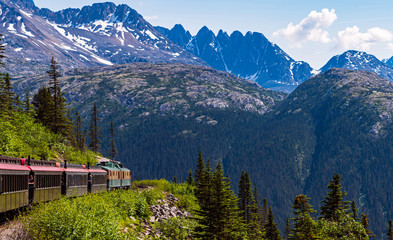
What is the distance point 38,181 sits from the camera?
27578 mm

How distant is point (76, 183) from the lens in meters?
35.8

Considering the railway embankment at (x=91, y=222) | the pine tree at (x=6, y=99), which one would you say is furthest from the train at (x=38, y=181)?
the pine tree at (x=6, y=99)

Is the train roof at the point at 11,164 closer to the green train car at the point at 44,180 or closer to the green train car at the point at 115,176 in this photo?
the green train car at the point at 44,180

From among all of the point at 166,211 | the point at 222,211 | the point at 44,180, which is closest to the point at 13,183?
A: the point at 44,180

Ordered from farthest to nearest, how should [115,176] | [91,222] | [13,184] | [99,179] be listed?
1. [115,176]
2. [99,179]
3. [13,184]
4. [91,222]

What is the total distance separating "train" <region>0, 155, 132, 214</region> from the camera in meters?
23.0

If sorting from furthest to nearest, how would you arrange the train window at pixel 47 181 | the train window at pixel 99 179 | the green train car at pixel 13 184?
the train window at pixel 99 179 < the train window at pixel 47 181 < the green train car at pixel 13 184

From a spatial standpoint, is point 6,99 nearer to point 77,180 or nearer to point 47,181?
point 77,180

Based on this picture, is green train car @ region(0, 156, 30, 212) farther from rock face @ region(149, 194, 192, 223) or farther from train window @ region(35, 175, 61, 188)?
rock face @ region(149, 194, 192, 223)

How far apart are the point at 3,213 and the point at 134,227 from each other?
15222 millimetres

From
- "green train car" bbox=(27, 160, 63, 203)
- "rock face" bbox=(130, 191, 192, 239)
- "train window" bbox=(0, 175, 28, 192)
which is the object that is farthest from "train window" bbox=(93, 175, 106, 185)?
"train window" bbox=(0, 175, 28, 192)

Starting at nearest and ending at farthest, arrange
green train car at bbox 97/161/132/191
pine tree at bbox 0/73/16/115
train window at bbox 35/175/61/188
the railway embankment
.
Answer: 1. the railway embankment
2. train window at bbox 35/175/61/188
3. green train car at bbox 97/161/132/191
4. pine tree at bbox 0/73/16/115

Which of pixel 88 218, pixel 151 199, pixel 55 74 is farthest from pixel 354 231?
pixel 55 74

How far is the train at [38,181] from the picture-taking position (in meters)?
23.0
